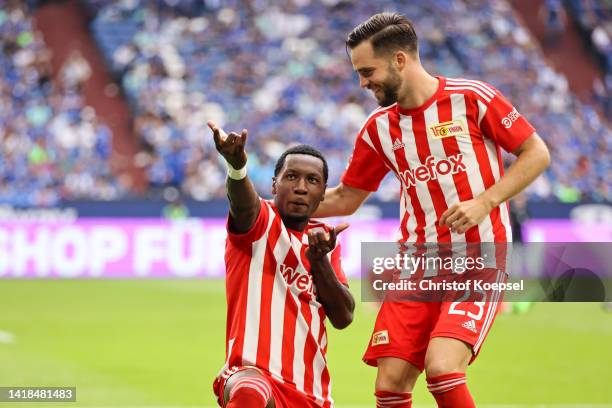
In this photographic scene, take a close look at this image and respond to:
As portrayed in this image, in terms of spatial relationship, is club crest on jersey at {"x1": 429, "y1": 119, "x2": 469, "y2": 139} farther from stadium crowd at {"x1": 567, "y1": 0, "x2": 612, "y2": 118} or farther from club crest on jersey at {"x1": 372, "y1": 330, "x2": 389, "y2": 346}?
stadium crowd at {"x1": 567, "y1": 0, "x2": 612, "y2": 118}

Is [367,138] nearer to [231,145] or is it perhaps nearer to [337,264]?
[337,264]

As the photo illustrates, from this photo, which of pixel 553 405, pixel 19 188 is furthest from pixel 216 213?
pixel 553 405

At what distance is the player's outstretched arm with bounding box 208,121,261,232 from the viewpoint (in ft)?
13.3

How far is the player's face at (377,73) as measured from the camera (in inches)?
192

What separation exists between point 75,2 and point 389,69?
18902mm

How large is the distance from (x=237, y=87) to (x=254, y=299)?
57.3 ft

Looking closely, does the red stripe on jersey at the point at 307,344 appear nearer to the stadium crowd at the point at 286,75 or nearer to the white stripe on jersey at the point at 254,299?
the white stripe on jersey at the point at 254,299

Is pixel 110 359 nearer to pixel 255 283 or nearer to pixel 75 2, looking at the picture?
pixel 255 283

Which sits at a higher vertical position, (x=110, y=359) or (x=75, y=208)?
(x=75, y=208)

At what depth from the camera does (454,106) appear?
4934 millimetres

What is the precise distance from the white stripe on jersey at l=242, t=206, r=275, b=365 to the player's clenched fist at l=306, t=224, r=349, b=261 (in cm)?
24

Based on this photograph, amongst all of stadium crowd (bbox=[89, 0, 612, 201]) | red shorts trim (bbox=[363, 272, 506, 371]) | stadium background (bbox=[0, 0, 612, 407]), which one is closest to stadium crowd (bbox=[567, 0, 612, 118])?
stadium background (bbox=[0, 0, 612, 407])

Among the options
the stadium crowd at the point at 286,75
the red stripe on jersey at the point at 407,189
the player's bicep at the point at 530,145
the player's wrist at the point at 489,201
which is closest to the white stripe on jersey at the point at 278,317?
the red stripe on jersey at the point at 407,189

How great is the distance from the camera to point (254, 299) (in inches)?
173
